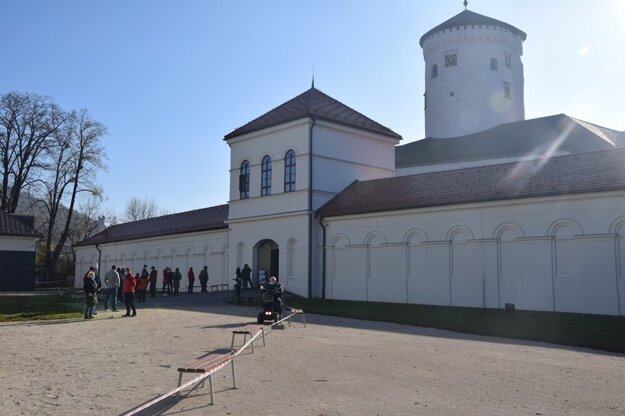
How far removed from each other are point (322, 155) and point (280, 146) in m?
2.51

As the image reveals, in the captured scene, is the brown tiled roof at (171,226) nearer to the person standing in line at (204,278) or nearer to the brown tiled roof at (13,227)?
the person standing in line at (204,278)

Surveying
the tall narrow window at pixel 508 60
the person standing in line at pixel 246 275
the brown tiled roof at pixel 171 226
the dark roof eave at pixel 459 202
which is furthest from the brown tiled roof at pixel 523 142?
the person standing in line at pixel 246 275

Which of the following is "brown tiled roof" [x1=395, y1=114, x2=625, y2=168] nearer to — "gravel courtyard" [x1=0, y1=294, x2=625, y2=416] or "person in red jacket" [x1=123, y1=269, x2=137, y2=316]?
"gravel courtyard" [x1=0, y1=294, x2=625, y2=416]

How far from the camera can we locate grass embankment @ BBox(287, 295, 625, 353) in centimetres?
1574

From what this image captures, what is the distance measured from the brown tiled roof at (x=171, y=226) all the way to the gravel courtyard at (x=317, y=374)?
75.3ft

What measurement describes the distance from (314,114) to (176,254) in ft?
54.0

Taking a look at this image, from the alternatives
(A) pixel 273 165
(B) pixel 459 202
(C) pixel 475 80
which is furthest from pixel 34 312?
(C) pixel 475 80

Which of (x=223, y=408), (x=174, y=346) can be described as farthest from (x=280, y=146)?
(x=223, y=408)

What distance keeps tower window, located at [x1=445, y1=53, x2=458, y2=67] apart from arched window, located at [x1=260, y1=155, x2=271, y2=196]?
20.0 metres

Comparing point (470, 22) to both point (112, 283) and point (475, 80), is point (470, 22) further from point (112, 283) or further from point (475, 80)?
point (112, 283)

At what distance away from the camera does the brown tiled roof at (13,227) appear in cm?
4494

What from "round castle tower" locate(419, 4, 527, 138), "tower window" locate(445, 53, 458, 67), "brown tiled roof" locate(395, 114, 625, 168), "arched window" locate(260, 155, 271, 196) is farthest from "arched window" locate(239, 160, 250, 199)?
"tower window" locate(445, 53, 458, 67)

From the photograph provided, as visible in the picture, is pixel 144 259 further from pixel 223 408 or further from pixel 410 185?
pixel 223 408

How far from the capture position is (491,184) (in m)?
25.8
